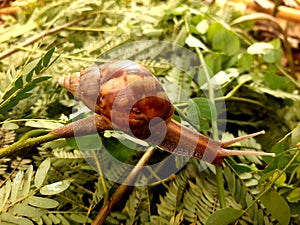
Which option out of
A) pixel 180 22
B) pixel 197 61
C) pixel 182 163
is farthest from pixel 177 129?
pixel 180 22

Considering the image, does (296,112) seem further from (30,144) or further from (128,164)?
(30,144)

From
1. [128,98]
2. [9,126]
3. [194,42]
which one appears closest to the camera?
[128,98]

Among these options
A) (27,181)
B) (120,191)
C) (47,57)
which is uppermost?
(47,57)

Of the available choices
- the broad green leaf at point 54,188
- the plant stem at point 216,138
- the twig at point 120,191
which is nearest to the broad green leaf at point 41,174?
the broad green leaf at point 54,188

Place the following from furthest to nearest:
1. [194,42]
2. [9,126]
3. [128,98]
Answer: [194,42] → [9,126] → [128,98]

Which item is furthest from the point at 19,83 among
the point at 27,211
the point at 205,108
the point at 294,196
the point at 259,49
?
the point at 259,49

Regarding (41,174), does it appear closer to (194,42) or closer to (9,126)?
(9,126)

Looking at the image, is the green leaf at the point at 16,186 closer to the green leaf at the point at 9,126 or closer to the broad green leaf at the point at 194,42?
the green leaf at the point at 9,126
